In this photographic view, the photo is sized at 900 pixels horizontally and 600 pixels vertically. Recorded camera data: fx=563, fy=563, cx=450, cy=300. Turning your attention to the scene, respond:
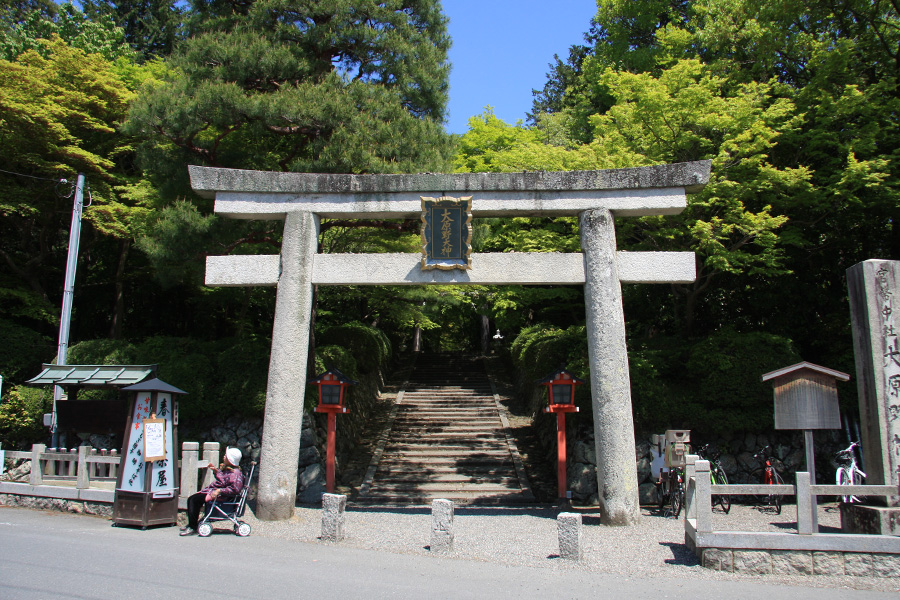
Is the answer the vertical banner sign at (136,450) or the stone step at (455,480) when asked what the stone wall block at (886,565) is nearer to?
the stone step at (455,480)

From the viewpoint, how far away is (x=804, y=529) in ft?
22.2

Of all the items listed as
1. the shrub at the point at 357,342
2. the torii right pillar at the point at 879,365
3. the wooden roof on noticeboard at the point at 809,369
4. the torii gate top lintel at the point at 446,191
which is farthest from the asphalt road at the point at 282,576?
the shrub at the point at 357,342

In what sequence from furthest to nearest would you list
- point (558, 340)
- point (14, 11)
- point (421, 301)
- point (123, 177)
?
1. point (14, 11)
2. point (421, 301)
3. point (123, 177)
4. point (558, 340)

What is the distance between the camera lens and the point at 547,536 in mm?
8672

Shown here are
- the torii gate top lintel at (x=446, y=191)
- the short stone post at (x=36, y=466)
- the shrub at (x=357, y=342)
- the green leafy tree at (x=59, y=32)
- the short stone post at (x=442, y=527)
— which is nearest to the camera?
the short stone post at (x=442, y=527)

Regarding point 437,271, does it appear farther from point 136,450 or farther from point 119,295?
point 119,295

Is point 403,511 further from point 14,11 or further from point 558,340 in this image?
point 14,11

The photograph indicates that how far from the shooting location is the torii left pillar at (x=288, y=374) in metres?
9.25

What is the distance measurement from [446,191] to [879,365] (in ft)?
22.9

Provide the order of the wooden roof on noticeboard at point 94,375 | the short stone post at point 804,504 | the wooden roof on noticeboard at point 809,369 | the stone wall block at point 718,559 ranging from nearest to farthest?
the short stone post at point 804,504
the stone wall block at point 718,559
the wooden roof on noticeboard at point 809,369
the wooden roof on noticeboard at point 94,375

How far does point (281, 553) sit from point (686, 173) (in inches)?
335

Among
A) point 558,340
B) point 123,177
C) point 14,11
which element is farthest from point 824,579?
point 14,11

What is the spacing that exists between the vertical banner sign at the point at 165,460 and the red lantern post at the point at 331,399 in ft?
11.7

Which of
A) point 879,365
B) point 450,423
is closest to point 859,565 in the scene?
point 879,365
